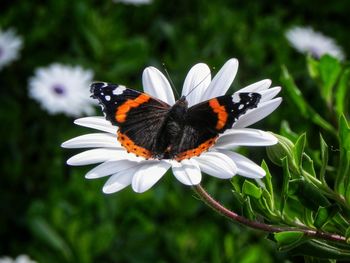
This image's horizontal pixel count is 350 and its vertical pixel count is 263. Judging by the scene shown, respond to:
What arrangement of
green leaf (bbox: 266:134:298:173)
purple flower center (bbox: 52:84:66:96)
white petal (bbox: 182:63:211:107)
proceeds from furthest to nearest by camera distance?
purple flower center (bbox: 52:84:66:96) → white petal (bbox: 182:63:211:107) → green leaf (bbox: 266:134:298:173)

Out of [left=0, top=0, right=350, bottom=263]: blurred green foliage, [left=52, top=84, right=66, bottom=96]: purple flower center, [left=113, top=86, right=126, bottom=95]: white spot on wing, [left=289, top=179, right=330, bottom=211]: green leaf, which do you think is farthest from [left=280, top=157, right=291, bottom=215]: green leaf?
[left=52, top=84, right=66, bottom=96]: purple flower center

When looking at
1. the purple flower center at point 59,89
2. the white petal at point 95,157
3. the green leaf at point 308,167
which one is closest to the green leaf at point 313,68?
the green leaf at point 308,167

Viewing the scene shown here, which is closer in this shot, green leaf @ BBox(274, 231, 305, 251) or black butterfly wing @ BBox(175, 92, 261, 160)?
green leaf @ BBox(274, 231, 305, 251)

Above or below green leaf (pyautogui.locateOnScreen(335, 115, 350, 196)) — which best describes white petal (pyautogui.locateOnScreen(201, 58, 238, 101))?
above

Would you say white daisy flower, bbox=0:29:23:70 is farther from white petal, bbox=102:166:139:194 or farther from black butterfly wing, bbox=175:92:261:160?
white petal, bbox=102:166:139:194

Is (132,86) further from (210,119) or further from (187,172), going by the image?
(187,172)

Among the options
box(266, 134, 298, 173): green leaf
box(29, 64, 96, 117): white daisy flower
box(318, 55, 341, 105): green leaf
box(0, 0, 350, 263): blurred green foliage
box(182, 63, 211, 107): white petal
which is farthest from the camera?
box(29, 64, 96, 117): white daisy flower

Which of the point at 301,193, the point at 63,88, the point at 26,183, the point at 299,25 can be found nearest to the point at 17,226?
the point at 26,183
